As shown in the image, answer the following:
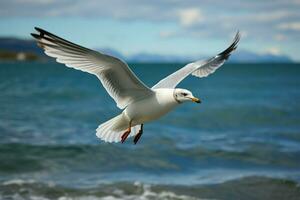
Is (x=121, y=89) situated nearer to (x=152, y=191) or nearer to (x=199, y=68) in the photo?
(x=199, y=68)

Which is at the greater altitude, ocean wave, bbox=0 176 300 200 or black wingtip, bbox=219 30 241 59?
black wingtip, bbox=219 30 241 59

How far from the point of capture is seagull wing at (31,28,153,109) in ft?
21.2

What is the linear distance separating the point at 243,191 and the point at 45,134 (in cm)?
743

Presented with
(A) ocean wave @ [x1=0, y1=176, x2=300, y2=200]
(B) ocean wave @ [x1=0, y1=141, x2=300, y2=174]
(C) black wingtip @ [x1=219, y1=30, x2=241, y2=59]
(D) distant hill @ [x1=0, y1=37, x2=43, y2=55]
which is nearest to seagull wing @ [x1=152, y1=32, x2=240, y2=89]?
(C) black wingtip @ [x1=219, y1=30, x2=241, y2=59]

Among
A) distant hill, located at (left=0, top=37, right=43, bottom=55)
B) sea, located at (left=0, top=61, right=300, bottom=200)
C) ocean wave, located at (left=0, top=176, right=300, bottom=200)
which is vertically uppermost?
distant hill, located at (left=0, top=37, right=43, bottom=55)

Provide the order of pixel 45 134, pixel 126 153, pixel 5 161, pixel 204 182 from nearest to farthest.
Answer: pixel 204 182 < pixel 5 161 < pixel 126 153 < pixel 45 134

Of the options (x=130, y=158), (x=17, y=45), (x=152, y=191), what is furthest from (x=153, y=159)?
(x=17, y=45)

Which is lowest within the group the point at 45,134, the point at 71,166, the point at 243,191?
the point at 243,191

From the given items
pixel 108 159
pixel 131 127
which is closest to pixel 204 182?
A: pixel 108 159

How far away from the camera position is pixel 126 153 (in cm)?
1441

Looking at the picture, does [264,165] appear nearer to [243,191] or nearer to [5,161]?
[243,191]

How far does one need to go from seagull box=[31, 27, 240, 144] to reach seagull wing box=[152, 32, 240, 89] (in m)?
0.05

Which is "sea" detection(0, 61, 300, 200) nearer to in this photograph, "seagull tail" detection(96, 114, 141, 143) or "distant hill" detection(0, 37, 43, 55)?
"seagull tail" detection(96, 114, 141, 143)

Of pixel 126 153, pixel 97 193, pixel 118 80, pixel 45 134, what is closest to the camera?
pixel 118 80
